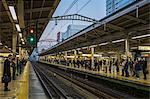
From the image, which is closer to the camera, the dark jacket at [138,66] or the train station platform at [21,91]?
the train station platform at [21,91]

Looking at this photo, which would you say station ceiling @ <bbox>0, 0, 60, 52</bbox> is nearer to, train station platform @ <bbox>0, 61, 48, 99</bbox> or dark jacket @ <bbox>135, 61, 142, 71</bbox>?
train station platform @ <bbox>0, 61, 48, 99</bbox>

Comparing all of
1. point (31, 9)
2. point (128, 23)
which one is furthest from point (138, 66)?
point (31, 9)

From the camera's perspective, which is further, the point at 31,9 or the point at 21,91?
the point at 31,9

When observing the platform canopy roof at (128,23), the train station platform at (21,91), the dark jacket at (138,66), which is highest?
the platform canopy roof at (128,23)

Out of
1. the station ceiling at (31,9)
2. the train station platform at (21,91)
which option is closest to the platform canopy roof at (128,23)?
the station ceiling at (31,9)

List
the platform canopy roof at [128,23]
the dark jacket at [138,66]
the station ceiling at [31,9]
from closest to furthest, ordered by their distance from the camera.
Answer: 1. the station ceiling at [31,9]
2. the platform canopy roof at [128,23]
3. the dark jacket at [138,66]

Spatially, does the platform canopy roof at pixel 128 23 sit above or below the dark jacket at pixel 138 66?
above

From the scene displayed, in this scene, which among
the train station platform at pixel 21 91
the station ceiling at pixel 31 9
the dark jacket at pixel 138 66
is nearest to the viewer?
the train station platform at pixel 21 91

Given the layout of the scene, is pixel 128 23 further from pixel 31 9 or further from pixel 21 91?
pixel 21 91

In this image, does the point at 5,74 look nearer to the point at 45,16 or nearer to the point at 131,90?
the point at 131,90

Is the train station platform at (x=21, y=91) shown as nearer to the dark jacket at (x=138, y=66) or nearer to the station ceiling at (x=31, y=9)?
the station ceiling at (x=31, y=9)

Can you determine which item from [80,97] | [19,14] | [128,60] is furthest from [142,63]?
[19,14]

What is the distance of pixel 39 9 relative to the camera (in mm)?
22391

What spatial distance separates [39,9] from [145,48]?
1112 centimetres
